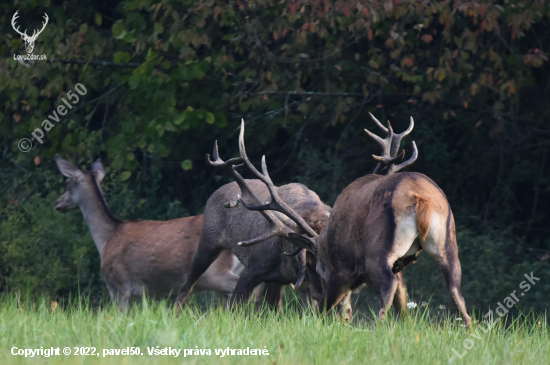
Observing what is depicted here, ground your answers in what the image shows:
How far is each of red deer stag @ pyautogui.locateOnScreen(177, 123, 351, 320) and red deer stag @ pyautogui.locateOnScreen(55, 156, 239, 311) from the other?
52cm

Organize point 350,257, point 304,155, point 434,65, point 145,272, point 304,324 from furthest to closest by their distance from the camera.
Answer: point 304,155, point 434,65, point 145,272, point 350,257, point 304,324

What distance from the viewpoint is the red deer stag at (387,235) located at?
441cm

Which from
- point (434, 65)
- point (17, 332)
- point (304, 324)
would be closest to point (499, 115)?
point (434, 65)

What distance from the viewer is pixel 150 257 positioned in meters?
7.80

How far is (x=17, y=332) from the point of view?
13.1 ft

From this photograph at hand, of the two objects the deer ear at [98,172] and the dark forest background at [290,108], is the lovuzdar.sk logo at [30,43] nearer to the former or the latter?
Answer: the dark forest background at [290,108]

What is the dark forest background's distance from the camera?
26.8ft

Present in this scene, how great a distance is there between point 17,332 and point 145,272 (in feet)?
12.5

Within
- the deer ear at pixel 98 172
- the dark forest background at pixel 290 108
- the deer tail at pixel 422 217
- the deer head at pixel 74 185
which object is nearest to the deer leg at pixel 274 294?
the dark forest background at pixel 290 108

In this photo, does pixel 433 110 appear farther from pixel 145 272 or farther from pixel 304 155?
pixel 145 272

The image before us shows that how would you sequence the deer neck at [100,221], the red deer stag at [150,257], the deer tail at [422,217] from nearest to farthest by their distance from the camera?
the deer tail at [422,217] → the red deer stag at [150,257] → the deer neck at [100,221]

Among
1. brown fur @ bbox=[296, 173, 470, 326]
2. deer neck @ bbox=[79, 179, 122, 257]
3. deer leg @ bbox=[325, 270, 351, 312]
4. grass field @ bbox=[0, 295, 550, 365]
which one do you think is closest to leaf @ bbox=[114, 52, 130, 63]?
deer neck @ bbox=[79, 179, 122, 257]

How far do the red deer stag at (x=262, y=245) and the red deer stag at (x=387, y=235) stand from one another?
1.71 ft

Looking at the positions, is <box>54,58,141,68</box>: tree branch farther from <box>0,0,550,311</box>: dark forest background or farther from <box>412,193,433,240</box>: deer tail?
<box>412,193,433,240</box>: deer tail
